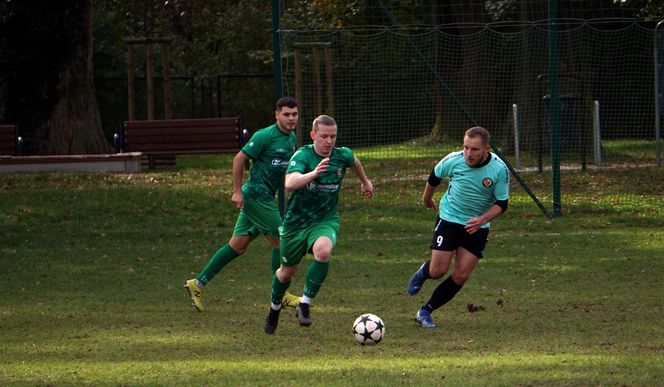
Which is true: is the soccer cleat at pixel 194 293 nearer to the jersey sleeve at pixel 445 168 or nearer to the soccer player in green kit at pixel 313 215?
the soccer player in green kit at pixel 313 215

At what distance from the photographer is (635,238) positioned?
15.4m

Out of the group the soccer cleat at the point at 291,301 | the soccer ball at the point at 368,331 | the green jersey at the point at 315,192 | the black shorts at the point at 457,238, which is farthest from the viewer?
the soccer cleat at the point at 291,301

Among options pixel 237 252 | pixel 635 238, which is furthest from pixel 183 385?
pixel 635 238

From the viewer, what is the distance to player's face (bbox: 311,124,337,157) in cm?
938

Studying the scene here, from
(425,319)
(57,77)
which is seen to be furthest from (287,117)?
(57,77)

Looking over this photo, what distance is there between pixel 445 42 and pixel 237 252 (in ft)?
47.3

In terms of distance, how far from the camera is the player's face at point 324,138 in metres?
9.38

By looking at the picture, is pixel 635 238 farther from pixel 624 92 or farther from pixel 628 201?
pixel 624 92

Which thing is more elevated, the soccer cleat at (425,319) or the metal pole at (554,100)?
the metal pole at (554,100)

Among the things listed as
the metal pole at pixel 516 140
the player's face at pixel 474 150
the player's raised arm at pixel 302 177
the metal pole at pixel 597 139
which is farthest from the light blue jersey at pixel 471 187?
the metal pole at pixel 597 139

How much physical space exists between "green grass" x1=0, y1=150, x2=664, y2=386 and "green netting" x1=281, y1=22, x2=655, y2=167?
3.38ft

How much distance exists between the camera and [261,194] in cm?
1100

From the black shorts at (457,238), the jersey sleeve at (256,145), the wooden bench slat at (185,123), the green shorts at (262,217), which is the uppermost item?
the wooden bench slat at (185,123)

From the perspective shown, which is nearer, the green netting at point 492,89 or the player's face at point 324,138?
the player's face at point 324,138
